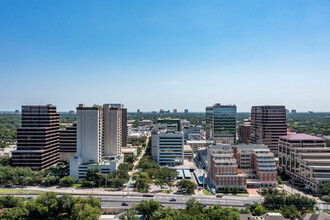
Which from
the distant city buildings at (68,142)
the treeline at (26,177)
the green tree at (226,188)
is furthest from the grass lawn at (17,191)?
the green tree at (226,188)

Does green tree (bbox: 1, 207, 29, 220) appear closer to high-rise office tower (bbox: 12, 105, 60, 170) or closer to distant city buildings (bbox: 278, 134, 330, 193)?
high-rise office tower (bbox: 12, 105, 60, 170)

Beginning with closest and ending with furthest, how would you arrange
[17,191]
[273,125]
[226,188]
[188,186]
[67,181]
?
1. [188,186]
2. [226,188]
3. [17,191]
4. [67,181]
5. [273,125]

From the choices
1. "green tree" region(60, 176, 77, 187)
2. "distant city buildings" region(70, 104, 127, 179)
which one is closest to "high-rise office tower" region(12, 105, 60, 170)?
"distant city buildings" region(70, 104, 127, 179)

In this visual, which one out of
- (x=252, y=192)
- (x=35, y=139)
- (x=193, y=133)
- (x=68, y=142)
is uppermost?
(x=35, y=139)

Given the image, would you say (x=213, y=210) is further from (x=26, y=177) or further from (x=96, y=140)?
(x=26, y=177)

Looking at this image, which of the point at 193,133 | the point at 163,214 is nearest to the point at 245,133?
the point at 193,133

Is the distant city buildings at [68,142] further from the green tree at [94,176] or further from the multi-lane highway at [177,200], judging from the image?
the multi-lane highway at [177,200]
